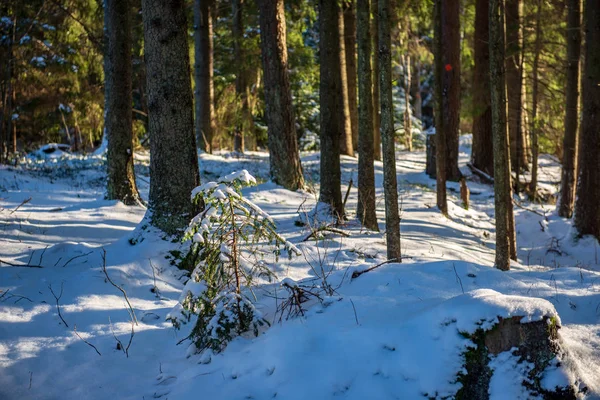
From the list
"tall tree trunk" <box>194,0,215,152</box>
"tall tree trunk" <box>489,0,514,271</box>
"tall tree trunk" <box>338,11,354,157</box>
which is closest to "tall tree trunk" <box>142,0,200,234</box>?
"tall tree trunk" <box>489,0,514,271</box>

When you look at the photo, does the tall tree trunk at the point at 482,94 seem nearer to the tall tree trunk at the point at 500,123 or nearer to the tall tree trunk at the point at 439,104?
the tall tree trunk at the point at 439,104

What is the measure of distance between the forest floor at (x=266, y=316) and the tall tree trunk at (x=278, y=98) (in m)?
2.80

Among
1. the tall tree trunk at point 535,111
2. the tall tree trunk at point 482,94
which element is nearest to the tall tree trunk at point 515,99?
the tall tree trunk at point 535,111

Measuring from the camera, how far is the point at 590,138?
31.7 ft

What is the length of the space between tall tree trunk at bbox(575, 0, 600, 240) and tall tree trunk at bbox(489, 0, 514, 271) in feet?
12.7

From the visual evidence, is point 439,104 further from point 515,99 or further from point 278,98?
point 515,99

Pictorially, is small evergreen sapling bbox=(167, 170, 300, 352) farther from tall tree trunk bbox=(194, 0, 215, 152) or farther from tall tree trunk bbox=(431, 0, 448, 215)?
tall tree trunk bbox=(194, 0, 215, 152)

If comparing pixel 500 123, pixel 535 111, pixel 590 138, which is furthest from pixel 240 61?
pixel 500 123

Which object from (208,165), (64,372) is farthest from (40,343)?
(208,165)

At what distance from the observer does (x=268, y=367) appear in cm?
375

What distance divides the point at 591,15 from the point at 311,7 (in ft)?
36.6

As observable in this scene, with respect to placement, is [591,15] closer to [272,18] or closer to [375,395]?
[272,18]

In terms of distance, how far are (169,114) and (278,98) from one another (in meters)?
4.72

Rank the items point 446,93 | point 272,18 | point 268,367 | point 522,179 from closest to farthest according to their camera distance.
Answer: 1. point 268,367
2. point 272,18
3. point 446,93
4. point 522,179
